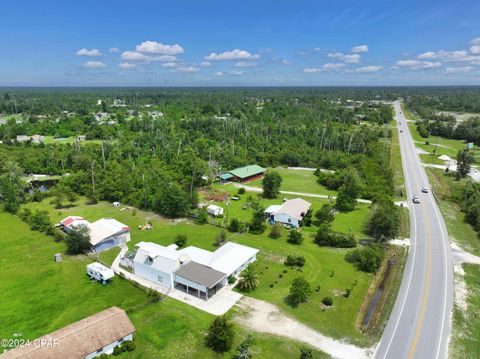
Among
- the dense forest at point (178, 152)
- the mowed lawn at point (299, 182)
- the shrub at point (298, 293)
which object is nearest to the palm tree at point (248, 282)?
the shrub at point (298, 293)

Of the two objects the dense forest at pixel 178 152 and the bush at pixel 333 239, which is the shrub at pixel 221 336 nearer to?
the bush at pixel 333 239

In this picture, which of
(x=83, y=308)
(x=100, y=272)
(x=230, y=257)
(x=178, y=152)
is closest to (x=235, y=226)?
(x=230, y=257)

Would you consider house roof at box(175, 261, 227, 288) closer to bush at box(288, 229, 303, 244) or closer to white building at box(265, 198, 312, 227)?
bush at box(288, 229, 303, 244)

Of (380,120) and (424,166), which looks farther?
(380,120)

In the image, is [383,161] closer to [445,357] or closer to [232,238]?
[232,238]

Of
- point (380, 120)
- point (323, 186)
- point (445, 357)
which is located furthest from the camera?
point (380, 120)

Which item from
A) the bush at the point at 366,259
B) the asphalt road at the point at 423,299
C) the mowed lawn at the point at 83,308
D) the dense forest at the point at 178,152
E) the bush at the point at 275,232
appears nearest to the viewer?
the asphalt road at the point at 423,299

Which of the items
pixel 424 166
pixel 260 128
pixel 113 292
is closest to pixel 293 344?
pixel 113 292
